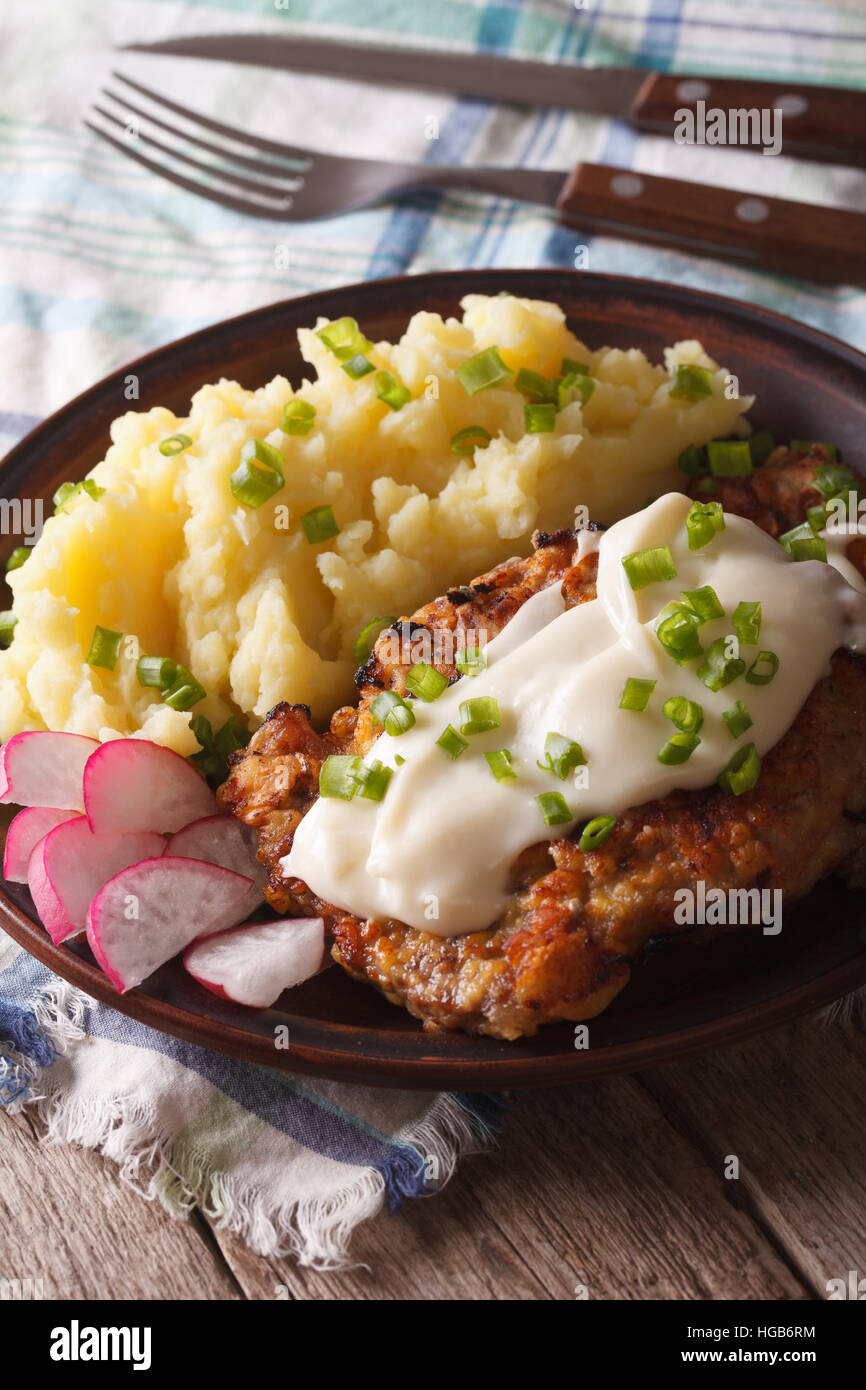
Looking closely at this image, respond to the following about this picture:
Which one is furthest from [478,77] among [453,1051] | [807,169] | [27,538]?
[453,1051]

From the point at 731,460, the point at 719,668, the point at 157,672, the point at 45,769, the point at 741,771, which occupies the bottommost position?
the point at 741,771

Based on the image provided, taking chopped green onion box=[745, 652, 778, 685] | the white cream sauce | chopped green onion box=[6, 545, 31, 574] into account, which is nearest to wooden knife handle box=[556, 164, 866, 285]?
the white cream sauce

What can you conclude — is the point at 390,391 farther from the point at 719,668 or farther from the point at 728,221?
the point at 728,221

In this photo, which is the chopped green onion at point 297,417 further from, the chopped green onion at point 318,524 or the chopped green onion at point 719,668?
the chopped green onion at point 719,668

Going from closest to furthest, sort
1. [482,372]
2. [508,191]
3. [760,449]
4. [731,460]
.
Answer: [482,372], [731,460], [760,449], [508,191]

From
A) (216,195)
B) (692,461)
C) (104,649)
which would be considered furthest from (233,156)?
(104,649)

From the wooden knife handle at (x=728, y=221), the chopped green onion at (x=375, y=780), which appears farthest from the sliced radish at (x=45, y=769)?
the wooden knife handle at (x=728, y=221)
